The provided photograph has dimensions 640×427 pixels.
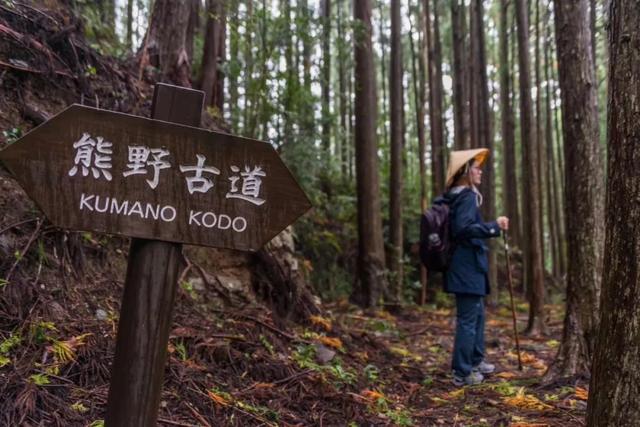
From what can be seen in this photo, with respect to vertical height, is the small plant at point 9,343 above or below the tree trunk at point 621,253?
below

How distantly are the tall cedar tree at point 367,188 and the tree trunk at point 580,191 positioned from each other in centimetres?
548

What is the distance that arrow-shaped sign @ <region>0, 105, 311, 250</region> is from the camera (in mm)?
2143

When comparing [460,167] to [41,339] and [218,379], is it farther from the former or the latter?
[41,339]

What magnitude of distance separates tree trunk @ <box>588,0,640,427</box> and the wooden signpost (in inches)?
59.6

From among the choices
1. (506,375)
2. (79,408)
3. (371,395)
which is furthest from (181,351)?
(506,375)

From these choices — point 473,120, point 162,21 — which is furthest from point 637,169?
point 473,120

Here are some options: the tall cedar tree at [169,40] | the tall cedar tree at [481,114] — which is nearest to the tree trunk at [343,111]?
the tall cedar tree at [481,114]

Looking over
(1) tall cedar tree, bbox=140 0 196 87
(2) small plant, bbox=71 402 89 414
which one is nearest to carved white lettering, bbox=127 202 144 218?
(2) small plant, bbox=71 402 89 414

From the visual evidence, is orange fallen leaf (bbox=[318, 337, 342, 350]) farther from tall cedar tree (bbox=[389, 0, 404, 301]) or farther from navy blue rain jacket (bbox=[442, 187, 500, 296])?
tall cedar tree (bbox=[389, 0, 404, 301])

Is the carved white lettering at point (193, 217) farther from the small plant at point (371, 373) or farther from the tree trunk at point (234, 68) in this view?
the tree trunk at point (234, 68)

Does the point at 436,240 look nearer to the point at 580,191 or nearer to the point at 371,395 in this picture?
the point at 580,191

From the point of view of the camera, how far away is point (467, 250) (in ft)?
18.1

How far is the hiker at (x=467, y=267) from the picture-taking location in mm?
5418

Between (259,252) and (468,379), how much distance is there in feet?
8.77
